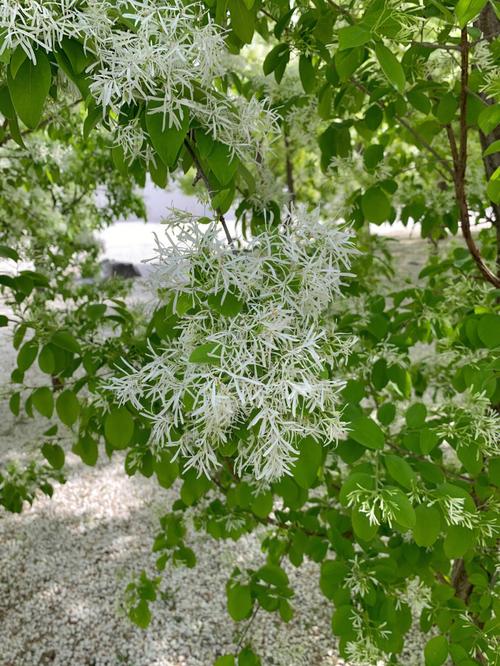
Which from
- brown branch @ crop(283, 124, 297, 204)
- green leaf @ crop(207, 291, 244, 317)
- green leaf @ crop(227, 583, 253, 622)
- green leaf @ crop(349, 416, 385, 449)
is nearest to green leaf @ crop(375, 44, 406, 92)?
green leaf @ crop(207, 291, 244, 317)

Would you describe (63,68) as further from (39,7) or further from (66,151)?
(66,151)

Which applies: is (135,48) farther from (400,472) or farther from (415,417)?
(415,417)

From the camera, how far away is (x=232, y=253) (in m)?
0.67

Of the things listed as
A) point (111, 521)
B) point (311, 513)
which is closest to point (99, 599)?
point (111, 521)

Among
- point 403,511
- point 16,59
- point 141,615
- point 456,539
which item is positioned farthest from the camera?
point 141,615

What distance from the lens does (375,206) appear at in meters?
1.20

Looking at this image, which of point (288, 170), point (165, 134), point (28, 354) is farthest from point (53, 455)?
point (288, 170)

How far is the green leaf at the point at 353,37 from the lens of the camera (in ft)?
2.01

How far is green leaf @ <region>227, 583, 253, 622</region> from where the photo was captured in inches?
46.3

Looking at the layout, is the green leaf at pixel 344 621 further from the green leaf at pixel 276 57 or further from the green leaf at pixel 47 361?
the green leaf at pixel 276 57

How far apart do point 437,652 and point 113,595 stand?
150 centimetres

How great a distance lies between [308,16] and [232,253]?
2.09ft

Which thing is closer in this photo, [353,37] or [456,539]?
[353,37]

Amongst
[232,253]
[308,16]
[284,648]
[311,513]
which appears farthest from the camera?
[284,648]
